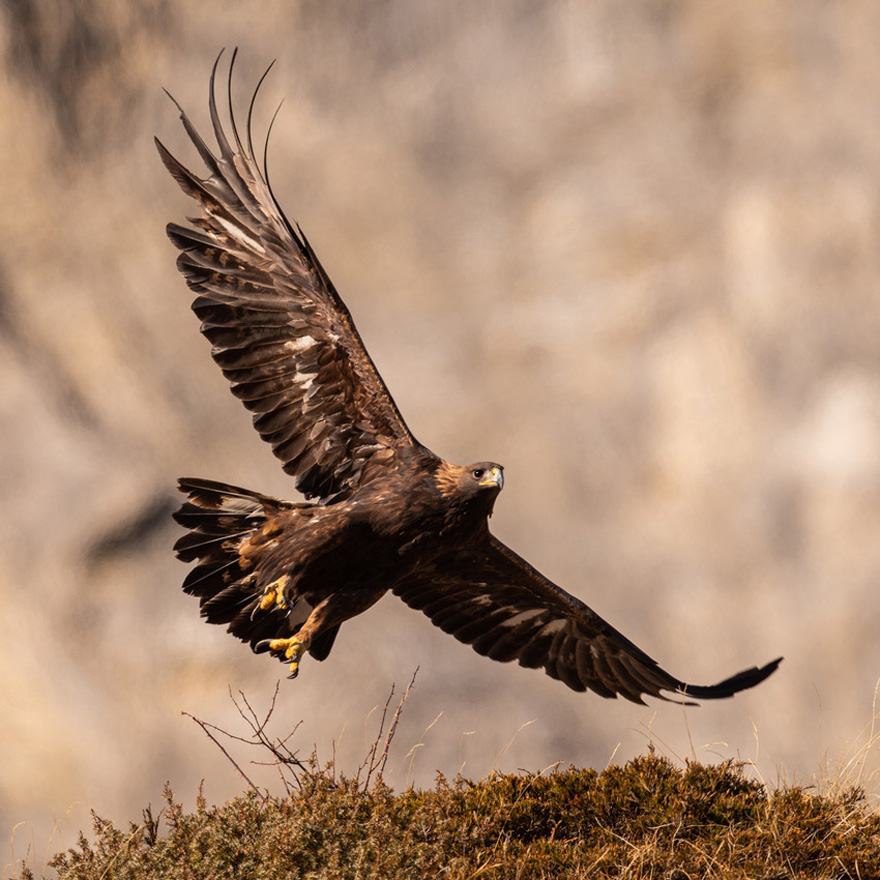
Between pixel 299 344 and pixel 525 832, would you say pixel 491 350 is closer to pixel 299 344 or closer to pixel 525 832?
pixel 299 344

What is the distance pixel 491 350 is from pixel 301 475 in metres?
8.15

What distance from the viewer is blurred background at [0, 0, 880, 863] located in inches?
505

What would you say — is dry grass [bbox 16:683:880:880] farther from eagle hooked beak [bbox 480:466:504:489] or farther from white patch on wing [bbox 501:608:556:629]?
eagle hooked beak [bbox 480:466:504:489]

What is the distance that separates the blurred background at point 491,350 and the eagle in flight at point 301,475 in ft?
21.6

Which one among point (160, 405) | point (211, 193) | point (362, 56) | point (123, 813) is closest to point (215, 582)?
point (211, 193)

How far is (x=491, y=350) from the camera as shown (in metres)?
14.4

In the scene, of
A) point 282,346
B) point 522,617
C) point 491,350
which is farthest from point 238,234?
point 491,350

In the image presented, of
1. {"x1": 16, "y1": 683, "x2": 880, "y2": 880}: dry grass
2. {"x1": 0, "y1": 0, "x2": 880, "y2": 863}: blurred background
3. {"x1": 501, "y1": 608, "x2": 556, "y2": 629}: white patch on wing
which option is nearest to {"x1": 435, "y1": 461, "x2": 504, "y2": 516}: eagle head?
{"x1": 16, "y1": 683, "x2": 880, "y2": 880}: dry grass

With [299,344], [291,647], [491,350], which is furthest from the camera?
[491,350]

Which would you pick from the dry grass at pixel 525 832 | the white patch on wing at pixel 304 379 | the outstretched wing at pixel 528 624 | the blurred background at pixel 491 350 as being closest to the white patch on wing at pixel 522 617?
the outstretched wing at pixel 528 624

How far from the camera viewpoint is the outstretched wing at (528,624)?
701 centimetres

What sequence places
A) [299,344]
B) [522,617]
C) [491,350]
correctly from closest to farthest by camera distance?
1. [299,344]
2. [522,617]
3. [491,350]

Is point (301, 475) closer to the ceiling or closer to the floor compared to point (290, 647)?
closer to the ceiling

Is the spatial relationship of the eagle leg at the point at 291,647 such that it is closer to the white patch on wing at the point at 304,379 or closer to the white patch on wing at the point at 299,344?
the white patch on wing at the point at 304,379
